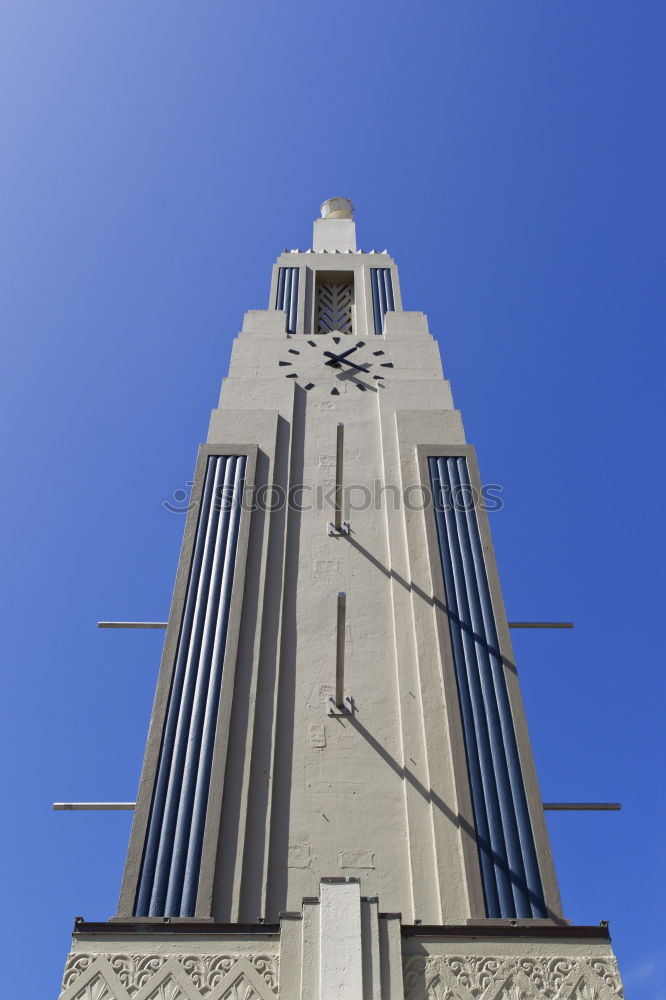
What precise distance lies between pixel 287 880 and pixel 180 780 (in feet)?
5.38

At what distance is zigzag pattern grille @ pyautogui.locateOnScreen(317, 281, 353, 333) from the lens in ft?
62.5

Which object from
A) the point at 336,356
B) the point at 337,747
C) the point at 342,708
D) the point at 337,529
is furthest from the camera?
the point at 336,356

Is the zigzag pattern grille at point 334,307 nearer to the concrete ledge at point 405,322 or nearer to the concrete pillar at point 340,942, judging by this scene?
the concrete ledge at point 405,322

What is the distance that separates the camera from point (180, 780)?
386 inches

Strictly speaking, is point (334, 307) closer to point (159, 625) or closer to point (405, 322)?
point (405, 322)

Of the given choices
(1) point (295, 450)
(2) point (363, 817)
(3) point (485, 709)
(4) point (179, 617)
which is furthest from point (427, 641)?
(1) point (295, 450)

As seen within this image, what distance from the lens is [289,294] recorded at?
62.3 ft

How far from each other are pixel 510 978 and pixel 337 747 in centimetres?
368

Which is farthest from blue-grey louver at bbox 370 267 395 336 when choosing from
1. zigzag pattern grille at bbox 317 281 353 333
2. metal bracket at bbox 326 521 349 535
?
metal bracket at bbox 326 521 349 535

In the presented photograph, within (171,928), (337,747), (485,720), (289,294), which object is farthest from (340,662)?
(289,294)

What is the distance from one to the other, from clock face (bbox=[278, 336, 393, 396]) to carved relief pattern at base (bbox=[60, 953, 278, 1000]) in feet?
33.8

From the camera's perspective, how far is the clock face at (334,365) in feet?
52.5

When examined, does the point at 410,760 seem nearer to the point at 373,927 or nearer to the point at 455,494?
the point at 373,927

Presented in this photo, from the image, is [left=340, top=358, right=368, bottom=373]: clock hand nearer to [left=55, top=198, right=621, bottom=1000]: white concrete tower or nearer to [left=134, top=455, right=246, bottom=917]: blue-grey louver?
Result: [left=55, top=198, right=621, bottom=1000]: white concrete tower
